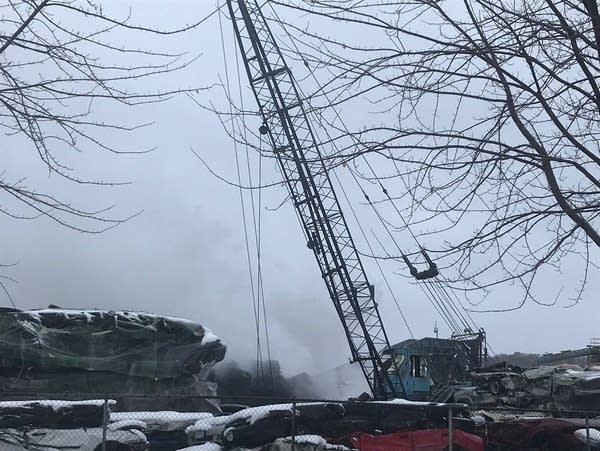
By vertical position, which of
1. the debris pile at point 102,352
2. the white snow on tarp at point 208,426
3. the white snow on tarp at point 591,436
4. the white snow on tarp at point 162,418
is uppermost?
the debris pile at point 102,352

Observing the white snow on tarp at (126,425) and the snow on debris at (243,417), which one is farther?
the snow on debris at (243,417)

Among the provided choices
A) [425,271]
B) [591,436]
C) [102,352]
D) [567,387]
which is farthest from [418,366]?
[425,271]

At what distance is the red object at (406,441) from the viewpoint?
1237 cm

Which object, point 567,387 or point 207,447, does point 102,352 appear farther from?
point 567,387

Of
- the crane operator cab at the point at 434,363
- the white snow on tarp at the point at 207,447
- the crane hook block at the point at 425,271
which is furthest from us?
the crane operator cab at the point at 434,363

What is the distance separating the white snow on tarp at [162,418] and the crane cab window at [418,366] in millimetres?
16289

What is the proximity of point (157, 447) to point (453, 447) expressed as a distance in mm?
4161

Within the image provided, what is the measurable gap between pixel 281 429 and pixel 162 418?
1.80m

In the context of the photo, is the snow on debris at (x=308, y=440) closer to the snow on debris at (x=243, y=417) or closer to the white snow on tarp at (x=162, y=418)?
the snow on debris at (x=243, y=417)

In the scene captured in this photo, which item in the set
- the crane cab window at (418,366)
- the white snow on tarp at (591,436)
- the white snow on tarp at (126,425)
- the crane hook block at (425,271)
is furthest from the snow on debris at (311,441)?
the crane cab window at (418,366)

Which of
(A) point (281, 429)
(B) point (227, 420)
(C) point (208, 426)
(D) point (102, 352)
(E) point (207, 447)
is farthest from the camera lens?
(D) point (102, 352)

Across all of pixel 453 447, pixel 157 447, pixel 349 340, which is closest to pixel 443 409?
pixel 453 447

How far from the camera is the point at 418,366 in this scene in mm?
28422

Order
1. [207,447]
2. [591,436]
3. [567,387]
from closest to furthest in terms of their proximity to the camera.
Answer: [207,447], [591,436], [567,387]
